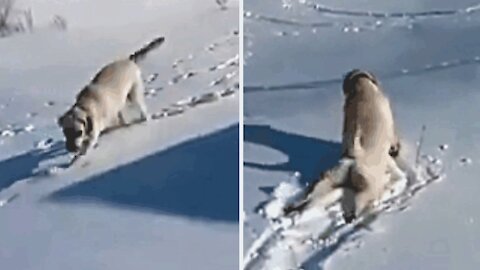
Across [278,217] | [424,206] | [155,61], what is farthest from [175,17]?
[424,206]

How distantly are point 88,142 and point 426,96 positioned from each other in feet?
1.67

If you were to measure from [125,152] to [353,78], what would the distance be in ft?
1.18

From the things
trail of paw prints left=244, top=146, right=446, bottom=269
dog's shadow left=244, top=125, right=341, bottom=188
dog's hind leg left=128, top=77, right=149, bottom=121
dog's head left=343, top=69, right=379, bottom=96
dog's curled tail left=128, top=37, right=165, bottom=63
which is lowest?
trail of paw prints left=244, top=146, right=446, bottom=269

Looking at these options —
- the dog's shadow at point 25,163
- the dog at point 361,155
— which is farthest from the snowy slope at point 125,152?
the dog at point 361,155

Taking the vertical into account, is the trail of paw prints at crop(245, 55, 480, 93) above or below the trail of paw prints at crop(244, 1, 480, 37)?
below

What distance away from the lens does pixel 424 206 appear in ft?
5.19

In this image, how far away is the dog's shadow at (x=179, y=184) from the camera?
161 centimetres

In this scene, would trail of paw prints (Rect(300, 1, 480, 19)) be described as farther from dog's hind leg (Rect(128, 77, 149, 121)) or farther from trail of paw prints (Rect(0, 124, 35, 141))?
trail of paw prints (Rect(0, 124, 35, 141))

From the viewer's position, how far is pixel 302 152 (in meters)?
1.60

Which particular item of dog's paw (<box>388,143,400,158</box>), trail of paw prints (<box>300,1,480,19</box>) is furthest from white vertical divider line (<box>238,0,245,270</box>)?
dog's paw (<box>388,143,400,158</box>)

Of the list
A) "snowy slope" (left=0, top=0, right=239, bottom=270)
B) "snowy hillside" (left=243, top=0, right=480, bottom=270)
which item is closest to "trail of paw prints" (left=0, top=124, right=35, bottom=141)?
"snowy slope" (left=0, top=0, right=239, bottom=270)

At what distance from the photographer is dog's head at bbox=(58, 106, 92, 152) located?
5.27 ft

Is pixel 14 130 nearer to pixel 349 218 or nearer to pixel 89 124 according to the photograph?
pixel 89 124

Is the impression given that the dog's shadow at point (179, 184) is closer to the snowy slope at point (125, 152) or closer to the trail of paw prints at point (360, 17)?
the snowy slope at point (125, 152)
